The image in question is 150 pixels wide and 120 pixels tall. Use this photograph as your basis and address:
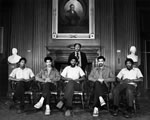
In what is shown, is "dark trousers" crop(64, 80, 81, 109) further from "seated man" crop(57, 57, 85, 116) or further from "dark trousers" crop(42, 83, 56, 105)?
"dark trousers" crop(42, 83, 56, 105)

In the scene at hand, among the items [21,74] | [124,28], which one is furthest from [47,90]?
[124,28]

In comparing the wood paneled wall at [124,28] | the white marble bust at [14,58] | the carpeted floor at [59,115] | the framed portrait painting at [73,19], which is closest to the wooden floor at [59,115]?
the carpeted floor at [59,115]

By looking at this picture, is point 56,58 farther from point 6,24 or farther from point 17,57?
point 6,24

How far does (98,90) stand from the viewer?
3697 millimetres

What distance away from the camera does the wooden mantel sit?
5.62 m

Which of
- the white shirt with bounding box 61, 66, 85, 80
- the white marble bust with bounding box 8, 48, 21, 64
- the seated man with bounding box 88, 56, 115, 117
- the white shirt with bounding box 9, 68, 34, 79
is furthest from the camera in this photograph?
the white marble bust with bounding box 8, 48, 21, 64

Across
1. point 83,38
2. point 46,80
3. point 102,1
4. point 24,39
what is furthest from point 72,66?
point 102,1

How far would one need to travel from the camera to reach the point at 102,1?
587 centimetres

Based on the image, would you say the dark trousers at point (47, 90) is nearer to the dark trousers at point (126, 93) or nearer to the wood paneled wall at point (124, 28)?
the dark trousers at point (126, 93)

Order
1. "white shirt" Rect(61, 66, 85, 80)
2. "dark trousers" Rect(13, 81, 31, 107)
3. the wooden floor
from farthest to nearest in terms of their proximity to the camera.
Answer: "white shirt" Rect(61, 66, 85, 80) < "dark trousers" Rect(13, 81, 31, 107) < the wooden floor

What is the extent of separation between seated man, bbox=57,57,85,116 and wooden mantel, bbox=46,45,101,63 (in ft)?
4.63

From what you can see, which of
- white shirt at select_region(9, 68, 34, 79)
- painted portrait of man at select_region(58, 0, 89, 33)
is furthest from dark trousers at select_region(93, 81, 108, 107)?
painted portrait of man at select_region(58, 0, 89, 33)

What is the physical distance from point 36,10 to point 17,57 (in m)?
1.51

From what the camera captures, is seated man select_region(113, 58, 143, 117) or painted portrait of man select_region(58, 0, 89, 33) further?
painted portrait of man select_region(58, 0, 89, 33)
